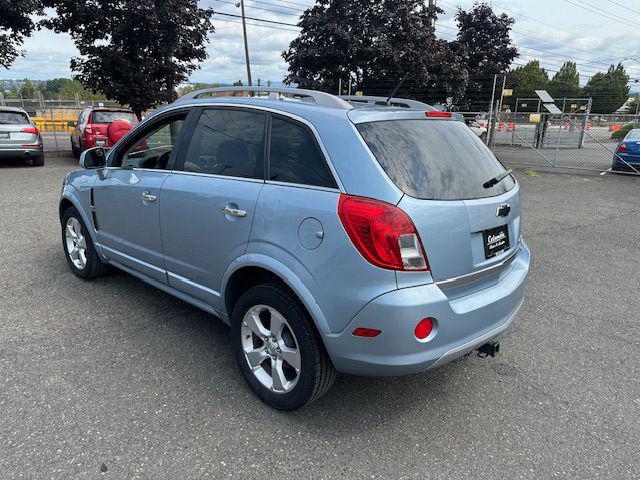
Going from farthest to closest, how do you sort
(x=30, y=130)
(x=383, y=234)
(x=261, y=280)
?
1. (x=30, y=130)
2. (x=261, y=280)
3. (x=383, y=234)

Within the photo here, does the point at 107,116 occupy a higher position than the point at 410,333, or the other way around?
the point at 107,116

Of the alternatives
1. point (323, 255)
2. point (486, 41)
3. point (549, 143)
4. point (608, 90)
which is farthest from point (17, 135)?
point (608, 90)

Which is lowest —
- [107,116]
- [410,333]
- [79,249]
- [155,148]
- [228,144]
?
[79,249]

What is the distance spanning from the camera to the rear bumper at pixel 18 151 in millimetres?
12148

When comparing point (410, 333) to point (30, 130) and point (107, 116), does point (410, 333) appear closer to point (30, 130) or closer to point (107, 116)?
point (30, 130)

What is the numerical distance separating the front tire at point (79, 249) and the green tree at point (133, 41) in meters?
11.1

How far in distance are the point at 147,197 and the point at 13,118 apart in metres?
11.3

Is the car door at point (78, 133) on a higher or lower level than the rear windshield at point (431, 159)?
lower

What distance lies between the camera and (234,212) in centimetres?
279

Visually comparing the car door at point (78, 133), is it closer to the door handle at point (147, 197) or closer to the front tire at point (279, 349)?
the door handle at point (147, 197)

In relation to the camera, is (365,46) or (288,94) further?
(365,46)

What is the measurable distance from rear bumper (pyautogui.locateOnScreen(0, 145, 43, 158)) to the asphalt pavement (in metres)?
9.45

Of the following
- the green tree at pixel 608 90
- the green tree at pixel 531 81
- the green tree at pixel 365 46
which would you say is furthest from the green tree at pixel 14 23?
the green tree at pixel 531 81

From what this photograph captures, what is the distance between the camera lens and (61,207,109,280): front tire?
4.50 metres
